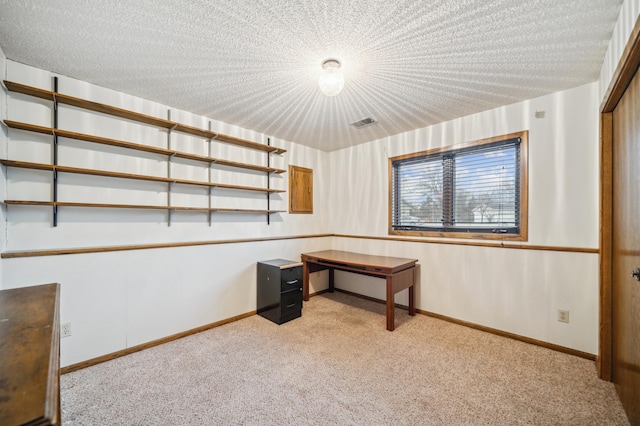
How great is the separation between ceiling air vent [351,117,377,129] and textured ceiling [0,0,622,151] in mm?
386

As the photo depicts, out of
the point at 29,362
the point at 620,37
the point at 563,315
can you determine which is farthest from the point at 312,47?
the point at 563,315

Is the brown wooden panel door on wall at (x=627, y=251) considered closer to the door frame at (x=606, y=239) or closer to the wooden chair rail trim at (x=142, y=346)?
the door frame at (x=606, y=239)

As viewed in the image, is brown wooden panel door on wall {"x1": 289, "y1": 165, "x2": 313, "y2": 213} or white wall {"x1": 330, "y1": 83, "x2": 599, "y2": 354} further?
brown wooden panel door on wall {"x1": 289, "y1": 165, "x2": 313, "y2": 213}

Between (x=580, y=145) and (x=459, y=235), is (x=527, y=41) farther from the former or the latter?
(x=459, y=235)

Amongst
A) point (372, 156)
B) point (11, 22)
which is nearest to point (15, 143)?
point (11, 22)

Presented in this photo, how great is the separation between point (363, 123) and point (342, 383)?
105 inches

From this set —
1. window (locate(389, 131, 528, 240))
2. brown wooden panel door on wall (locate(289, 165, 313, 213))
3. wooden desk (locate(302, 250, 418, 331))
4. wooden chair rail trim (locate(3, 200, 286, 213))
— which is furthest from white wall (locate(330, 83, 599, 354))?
wooden chair rail trim (locate(3, 200, 286, 213))

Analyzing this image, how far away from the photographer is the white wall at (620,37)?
4.35ft

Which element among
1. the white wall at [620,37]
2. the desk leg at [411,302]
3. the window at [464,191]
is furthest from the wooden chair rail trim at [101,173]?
the white wall at [620,37]

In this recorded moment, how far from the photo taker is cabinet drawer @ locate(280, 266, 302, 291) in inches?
120

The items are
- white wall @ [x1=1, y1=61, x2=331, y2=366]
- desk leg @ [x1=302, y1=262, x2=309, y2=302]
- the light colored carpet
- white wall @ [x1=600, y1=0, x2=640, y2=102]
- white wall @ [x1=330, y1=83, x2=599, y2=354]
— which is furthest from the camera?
desk leg @ [x1=302, y1=262, x2=309, y2=302]

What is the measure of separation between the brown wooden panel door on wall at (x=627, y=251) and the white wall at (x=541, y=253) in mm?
401

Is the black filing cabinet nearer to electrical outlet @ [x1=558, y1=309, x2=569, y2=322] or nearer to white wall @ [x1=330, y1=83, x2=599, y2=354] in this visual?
white wall @ [x1=330, y1=83, x2=599, y2=354]

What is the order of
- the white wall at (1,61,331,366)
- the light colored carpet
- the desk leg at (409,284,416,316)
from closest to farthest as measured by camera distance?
1. the light colored carpet
2. the white wall at (1,61,331,366)
3. the desk leg at (409,284,416,316)
